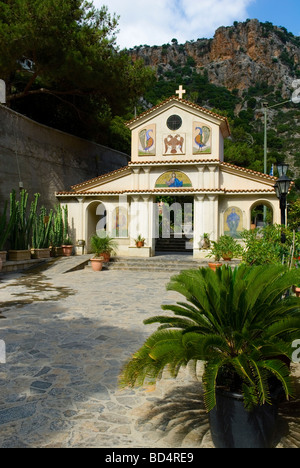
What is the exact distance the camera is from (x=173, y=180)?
1828cm

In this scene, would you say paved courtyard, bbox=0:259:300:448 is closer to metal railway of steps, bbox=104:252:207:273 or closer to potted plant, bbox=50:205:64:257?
metal railway of steps, bbox=104:252:207:273

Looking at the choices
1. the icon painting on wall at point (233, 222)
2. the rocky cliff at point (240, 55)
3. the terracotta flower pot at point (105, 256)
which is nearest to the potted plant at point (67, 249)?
the terracotta flower pot at point (105, 256)

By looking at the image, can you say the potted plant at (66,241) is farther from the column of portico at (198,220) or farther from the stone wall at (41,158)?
the column of portico at (198,220)

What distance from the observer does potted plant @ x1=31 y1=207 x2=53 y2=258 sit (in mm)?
16859

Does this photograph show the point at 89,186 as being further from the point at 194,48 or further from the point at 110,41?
the point at 194,48

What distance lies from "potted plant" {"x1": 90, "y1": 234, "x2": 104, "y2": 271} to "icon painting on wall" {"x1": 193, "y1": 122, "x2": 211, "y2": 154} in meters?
6.60

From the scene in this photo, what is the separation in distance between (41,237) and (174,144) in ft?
26.3

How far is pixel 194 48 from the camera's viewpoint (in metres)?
106

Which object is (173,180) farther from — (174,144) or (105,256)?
(105,256)

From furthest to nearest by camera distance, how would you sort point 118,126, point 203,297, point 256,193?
point 118,126, point 256,193, point 203,297

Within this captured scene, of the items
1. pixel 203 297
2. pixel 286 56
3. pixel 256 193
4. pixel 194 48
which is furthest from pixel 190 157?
pixel 194 48

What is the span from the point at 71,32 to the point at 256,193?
12.0 metres

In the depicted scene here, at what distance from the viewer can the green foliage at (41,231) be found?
16891 mm

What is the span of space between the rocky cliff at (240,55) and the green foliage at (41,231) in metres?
77.7
